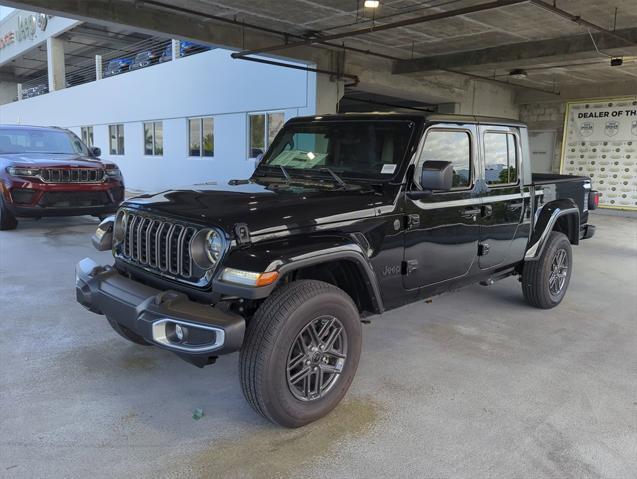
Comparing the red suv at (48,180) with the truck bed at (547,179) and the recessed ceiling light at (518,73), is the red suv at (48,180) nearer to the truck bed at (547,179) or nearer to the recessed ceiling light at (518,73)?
the truck bed at (547,179)

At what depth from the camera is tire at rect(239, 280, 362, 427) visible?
2.73 m

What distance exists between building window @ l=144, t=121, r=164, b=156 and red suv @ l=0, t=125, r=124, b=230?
795 cm

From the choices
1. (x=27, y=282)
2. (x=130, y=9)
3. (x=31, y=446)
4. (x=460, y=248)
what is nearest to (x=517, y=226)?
(x=460, y=248)

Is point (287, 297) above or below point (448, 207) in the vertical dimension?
below

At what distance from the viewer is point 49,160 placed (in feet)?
27.4

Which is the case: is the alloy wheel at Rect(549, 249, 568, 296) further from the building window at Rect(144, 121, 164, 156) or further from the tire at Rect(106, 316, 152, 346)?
the building window at Rect(144, 121, 164, 156)

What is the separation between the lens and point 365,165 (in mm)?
3779

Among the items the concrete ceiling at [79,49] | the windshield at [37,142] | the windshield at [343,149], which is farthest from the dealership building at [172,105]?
the windshield at [343,149]

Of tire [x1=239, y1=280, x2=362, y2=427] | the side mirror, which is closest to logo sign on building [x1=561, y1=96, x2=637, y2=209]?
the side mirror

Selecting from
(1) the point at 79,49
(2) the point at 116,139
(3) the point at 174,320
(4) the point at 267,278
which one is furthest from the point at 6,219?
(1) the point at 79,49

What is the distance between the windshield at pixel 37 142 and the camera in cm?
909

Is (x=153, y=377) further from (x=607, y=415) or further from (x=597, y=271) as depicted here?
(x=597, y=271)

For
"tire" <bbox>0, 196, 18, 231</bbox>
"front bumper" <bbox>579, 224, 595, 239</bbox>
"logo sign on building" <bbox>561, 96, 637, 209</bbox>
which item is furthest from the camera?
"logo sign on building" <bbox>561, 96, 637, 209</bbox>

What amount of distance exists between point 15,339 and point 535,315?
184 inches
